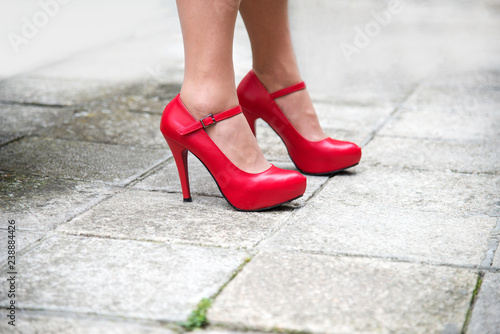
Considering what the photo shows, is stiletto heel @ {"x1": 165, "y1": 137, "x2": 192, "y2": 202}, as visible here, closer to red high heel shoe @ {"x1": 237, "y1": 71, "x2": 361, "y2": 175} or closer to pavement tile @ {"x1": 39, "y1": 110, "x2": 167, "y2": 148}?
red high heel shoe @ {"x1": 237, "y1": 71, "x2": 361, "y2": 175}

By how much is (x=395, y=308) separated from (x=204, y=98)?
2.61 ft

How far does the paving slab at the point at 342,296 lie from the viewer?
104 cm

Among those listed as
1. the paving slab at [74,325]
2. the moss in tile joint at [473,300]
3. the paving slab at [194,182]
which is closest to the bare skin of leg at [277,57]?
the paving slab at [194,182]

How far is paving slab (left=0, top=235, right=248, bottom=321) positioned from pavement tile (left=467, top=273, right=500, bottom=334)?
47 centimetres

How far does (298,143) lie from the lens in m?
1.93

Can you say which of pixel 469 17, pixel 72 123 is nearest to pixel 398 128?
pixel 72 123

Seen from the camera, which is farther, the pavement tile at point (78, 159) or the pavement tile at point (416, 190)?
the pavement tile at point (78, 159)

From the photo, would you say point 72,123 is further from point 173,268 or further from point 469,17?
point 469,17

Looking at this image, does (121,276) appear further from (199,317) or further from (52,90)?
(52,90)

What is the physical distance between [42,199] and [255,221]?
61 cm

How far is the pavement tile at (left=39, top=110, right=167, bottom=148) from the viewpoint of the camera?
230 cm

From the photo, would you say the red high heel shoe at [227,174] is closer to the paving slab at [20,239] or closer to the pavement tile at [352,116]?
the paving slab at [20,239]

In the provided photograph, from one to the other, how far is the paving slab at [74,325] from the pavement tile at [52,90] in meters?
1.92

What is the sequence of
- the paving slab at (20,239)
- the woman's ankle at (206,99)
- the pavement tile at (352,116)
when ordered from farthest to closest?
the pavement tile at (352,116) < the woman's ankle at (206,99) < the paving slab at (20,239)
